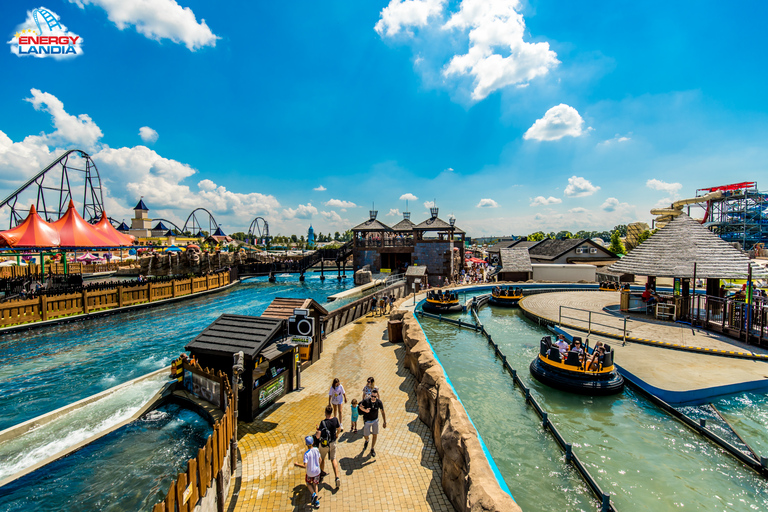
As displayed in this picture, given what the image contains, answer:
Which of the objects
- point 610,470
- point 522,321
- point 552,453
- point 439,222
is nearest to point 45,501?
point 552,453

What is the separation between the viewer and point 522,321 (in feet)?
71.8

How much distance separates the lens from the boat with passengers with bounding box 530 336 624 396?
10.9 m

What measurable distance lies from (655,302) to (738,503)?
555 inches

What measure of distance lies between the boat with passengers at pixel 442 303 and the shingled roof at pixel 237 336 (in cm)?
1541

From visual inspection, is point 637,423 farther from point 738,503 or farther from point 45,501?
point 45,501

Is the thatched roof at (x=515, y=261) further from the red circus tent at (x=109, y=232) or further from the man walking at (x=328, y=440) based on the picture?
the red circus tent at (x=109, y=232)

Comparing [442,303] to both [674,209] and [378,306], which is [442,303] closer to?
[378,306]

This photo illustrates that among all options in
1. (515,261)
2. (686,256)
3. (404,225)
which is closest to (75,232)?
(404,225)

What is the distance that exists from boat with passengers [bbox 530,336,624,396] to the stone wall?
5104 millimetres

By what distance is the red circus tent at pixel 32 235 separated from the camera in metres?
26.8

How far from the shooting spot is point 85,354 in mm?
17484

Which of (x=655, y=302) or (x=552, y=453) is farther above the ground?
(x=655, y=302)

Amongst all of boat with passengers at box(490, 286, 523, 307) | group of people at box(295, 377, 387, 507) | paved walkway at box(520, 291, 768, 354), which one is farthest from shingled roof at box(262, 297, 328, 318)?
boat with passengers at box(490, 286, 523, 307)

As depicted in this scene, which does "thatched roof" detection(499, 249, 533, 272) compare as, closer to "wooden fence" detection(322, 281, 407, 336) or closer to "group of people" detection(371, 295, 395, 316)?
"wooden fence" detection(322, 281, 407, 336)
